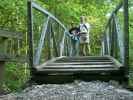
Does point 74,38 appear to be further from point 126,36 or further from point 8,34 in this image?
point 8,34

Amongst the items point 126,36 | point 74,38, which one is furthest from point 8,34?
point 74,38

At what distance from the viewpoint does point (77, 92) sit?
5133 millimetres

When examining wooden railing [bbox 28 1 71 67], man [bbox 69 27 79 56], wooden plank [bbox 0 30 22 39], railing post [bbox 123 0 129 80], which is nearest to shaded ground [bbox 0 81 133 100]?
railing post [bbox 123 0 129 80]

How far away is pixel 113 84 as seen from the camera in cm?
582

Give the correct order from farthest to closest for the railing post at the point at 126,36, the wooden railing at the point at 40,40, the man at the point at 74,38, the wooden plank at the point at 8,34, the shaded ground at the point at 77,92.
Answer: the man at the point at 74,38, the wooden railing at the point at 40,40, the railing post at the point at 126,36, the wooden plank at the point at 8,34, the shaded ground at the point at 77,92

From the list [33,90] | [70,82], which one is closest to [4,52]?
[33,90]

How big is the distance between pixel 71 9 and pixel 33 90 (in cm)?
1070

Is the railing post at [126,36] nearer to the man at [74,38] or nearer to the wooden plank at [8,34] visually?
the wooden plank at [8,34]

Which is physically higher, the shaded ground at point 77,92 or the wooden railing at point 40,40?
the wooden railing at point 40,40

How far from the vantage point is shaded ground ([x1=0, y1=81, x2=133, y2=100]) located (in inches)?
189

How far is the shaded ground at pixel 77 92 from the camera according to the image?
4.79 m

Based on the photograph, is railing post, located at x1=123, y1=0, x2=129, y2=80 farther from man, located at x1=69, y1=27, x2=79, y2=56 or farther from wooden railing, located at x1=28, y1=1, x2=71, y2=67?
man, located at x1=69, y1=27, x2=79, y2=56

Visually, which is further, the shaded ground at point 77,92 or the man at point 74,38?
the man at point 74,38

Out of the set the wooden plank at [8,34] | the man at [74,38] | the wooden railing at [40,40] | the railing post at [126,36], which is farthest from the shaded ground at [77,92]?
the man at [74,38]
